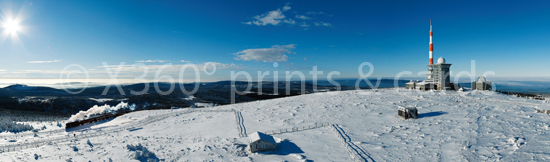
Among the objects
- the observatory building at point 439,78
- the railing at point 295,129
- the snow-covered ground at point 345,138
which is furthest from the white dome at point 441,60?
the railing at point 295,129

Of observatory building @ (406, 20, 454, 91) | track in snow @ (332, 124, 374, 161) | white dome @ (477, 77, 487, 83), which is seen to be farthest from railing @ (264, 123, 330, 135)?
white dome @ (477, 77, 487, 83)

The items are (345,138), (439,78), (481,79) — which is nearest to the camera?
(345,138)

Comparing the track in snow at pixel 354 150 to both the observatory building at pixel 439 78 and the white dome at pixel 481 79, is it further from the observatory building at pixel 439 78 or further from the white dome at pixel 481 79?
the white dome at pixel 481 79

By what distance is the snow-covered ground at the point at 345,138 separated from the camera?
53.3ft

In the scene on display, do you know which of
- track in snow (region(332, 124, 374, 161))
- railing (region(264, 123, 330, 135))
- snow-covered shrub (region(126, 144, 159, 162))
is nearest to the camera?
track in snow (region(332, 124, 374, 161))

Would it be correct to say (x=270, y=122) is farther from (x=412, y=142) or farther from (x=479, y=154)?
(x=479, y=154)

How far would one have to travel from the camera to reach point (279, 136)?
21906 millimetres

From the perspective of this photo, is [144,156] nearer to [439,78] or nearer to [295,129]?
[295,129]

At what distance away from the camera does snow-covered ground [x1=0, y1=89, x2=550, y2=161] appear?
1623cm

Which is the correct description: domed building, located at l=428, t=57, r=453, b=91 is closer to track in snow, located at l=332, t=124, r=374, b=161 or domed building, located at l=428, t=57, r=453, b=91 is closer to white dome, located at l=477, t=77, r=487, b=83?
white dome, located at l=477, t=77, r=487, b=83

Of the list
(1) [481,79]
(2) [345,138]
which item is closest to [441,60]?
(1) [481,79]

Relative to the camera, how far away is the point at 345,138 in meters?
20.2

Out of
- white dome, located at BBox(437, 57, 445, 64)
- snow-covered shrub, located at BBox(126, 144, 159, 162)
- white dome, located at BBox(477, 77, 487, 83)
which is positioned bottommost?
snow-covered shrub, located at BBox(126, 144, 159, 162)

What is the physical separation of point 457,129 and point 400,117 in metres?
6.19
